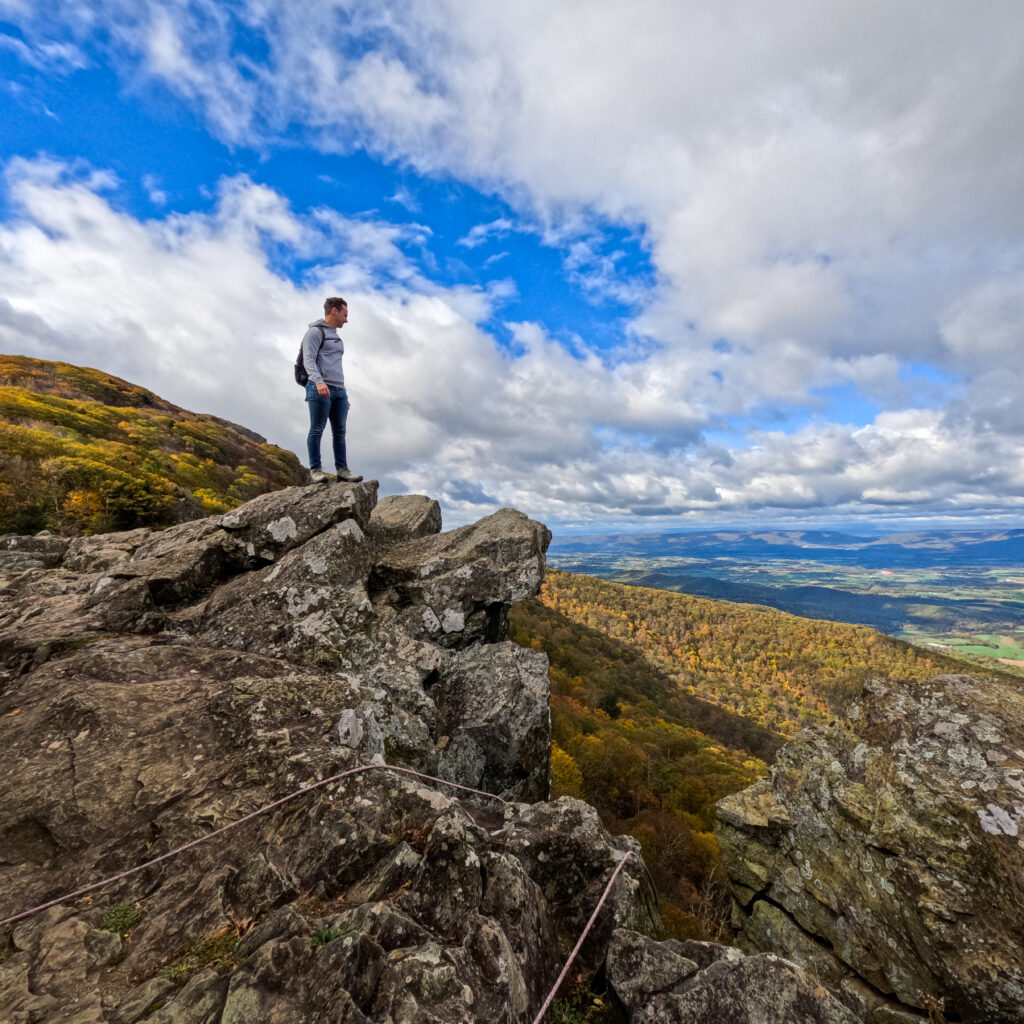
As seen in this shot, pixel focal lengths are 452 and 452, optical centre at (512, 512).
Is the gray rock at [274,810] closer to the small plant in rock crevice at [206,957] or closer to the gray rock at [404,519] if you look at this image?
the small plant in rock crevice at [206,957]

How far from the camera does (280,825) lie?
6.18m

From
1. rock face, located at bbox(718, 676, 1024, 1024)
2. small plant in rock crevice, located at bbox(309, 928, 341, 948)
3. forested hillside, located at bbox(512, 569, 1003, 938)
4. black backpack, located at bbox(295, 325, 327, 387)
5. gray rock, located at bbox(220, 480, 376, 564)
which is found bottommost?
forested hillside, located at bbox(512, 569, 1003, 938)

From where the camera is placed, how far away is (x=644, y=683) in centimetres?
9800

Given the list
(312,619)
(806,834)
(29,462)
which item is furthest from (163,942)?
(29,462)

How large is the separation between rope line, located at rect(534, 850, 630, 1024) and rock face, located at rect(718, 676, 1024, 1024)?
6.10 m

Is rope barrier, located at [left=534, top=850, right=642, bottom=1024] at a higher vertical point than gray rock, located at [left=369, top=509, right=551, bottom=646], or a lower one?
lower

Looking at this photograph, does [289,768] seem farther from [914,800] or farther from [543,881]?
[914,800]

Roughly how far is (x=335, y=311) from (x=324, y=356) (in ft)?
Answer: 4.15

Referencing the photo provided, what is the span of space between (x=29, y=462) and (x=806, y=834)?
2930cm

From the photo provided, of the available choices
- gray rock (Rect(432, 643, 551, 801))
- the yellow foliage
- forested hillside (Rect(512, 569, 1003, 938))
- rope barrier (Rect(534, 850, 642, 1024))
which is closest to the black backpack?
gray rock (Rect(432, 643, 551, 801))

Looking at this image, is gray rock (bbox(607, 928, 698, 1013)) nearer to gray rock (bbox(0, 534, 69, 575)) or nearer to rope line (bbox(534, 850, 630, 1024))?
rope line (bbox(534, 850, 630, 1024))

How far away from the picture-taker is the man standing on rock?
1236cm

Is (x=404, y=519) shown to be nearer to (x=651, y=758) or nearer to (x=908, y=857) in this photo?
(x=908, y=857)

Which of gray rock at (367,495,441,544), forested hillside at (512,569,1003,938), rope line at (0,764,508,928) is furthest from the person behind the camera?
forested hillside at (512,569,1003,938)
